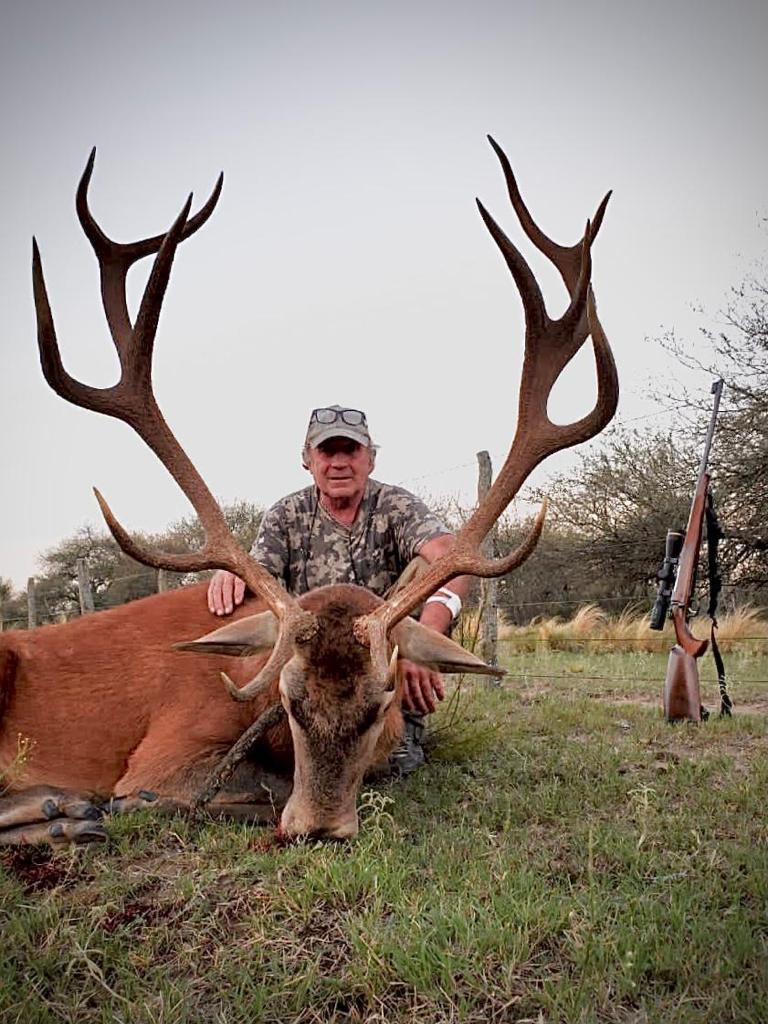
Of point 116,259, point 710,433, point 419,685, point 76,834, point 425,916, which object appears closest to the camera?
point 425,916

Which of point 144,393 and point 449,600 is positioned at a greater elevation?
point 144,393

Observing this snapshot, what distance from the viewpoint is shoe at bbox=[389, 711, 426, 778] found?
437 centimetres

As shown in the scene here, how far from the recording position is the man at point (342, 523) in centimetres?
536

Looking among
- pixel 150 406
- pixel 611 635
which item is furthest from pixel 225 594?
pixel 611 635

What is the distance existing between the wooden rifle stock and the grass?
1.82 metres

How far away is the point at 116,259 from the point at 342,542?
228cm

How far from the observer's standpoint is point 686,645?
6.09 metres

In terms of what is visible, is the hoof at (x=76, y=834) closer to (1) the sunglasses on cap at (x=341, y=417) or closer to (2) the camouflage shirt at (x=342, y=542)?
(2) the camouflage shirt at (x=342, y=542)

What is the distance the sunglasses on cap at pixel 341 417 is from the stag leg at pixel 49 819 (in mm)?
2827

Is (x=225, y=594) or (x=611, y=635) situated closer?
(x=225, y=594)

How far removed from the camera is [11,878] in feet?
9.53

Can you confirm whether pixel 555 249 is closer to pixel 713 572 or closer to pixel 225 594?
pixel 225 594

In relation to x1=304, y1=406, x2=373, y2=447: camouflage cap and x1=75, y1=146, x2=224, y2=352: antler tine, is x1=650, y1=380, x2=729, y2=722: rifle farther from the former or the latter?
x1=75, y1=146, x2=224, y2=352: antler tine

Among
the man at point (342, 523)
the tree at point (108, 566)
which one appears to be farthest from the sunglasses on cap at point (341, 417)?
the tree at point (108, 566)
